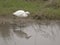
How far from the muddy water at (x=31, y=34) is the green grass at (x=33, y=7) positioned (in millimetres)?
655

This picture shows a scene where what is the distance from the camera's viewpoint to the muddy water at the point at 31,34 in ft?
29.5

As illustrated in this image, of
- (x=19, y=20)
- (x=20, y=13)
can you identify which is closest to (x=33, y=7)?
(x=20, y=13)

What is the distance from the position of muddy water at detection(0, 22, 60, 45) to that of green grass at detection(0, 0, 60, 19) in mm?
655

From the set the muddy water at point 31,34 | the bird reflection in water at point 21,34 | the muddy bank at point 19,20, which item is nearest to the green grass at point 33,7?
the muddy bank at point 19,20

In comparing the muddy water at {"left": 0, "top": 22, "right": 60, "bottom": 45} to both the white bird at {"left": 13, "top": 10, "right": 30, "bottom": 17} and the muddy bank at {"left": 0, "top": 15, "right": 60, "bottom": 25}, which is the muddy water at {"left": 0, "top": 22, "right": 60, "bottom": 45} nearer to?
the muddy bank at {"left": 0, "top": 15, "right": 60, "bottom": 25}

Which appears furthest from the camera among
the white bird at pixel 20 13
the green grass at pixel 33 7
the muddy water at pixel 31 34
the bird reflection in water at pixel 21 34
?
the green grass at pixel 33 7


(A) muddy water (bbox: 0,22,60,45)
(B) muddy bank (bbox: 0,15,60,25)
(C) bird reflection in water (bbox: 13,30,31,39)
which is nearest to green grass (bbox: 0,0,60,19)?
(B) muddy bank (bbox: 0,15,60,25)

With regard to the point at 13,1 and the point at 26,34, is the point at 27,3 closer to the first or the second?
the point at 13,1

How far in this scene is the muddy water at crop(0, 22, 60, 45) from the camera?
29.5ft

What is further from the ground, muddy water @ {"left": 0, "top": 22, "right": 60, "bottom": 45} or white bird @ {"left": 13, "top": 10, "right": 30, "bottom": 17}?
white bird @ {"left": 13, "top": 10, "right": 30, "bottom": 17}

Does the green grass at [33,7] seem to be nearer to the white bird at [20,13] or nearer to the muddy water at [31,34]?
the white bird at [20,13]

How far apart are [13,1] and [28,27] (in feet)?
8.13

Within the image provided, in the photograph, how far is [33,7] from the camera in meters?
11.8

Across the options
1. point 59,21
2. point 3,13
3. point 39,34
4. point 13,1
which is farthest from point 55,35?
point 13,1
